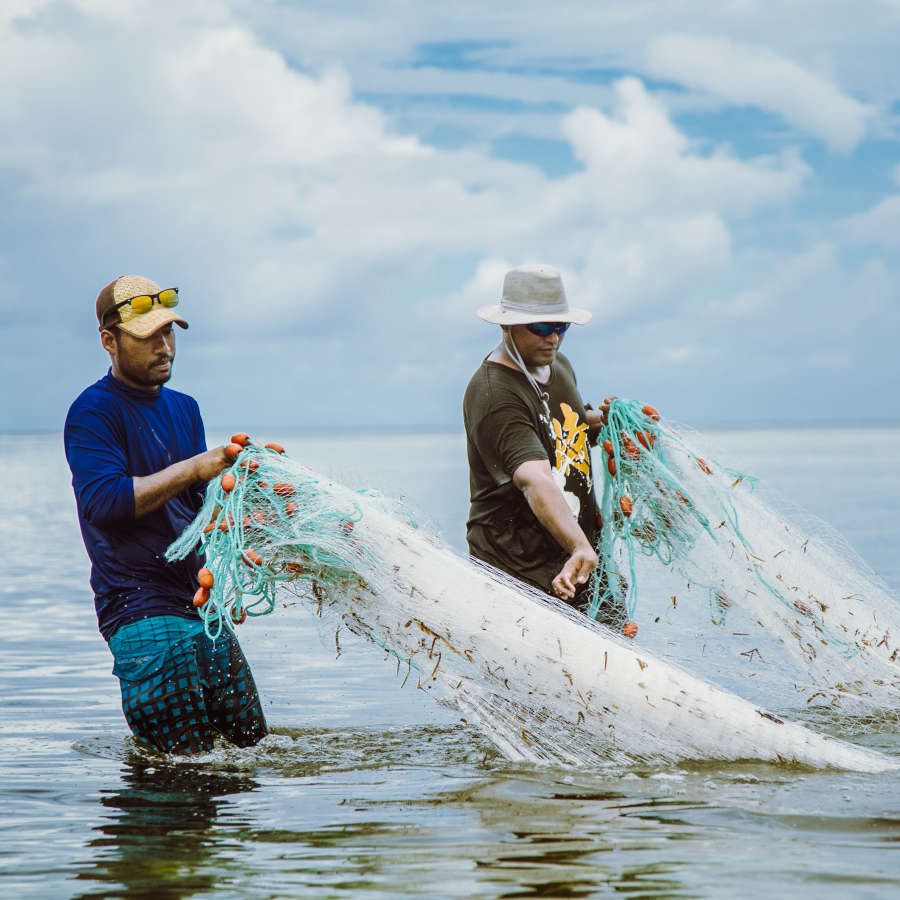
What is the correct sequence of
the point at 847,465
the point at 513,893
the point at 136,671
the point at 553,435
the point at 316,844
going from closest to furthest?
the point at 513,893 < the point at 316,844 < the point at 136,671 < the point at 553,435 < the point at 847,465

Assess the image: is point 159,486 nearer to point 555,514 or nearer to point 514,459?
point 514,459

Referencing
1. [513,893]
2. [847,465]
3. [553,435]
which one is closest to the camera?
[513,893]

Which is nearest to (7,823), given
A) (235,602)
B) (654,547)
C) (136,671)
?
(136,671)

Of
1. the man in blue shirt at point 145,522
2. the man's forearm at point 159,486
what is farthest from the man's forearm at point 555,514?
the man's forearm at point 159,486

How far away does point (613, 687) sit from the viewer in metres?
4.93

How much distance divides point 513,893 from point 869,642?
2.83 meters

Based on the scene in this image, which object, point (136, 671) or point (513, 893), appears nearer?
point (513, 893)

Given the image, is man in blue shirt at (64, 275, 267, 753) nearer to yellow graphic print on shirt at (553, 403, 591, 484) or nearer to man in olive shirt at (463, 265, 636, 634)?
man in olive shirt at (463, 265, 636, 634)

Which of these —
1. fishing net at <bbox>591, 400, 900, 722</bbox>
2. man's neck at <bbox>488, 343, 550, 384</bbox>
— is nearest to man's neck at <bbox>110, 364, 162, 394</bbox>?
man's neck at <bbox>488, 343, 550, 384</bbox>

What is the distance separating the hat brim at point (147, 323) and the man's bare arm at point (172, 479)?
1.68ft

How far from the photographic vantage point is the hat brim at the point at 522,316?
5.18 metres

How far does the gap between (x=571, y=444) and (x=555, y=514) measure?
57cm

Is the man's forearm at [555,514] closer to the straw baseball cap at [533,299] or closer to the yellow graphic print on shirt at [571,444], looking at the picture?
the yellow graphic print on shirt at [571,444]

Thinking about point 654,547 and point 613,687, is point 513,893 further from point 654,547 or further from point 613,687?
point 654,547
